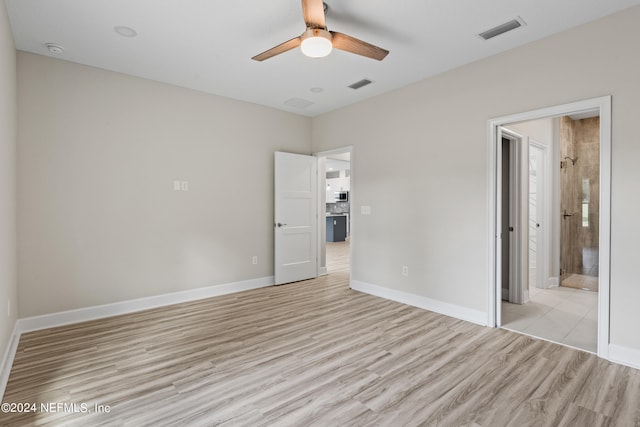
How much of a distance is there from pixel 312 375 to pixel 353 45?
2603 millimetres

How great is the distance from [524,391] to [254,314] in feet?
8.99

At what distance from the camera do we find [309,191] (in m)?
5.71

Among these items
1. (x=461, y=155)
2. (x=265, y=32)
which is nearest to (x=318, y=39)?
(x=265, y=32)

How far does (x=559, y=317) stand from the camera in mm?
3740

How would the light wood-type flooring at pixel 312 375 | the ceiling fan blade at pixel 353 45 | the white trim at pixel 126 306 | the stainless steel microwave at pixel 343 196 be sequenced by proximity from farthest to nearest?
1. the stainless steel microwave at pixel 343 196
2. the white trim at pixel 126 306
3. the ceiling fan blade at pixel 353 45
4. the light wood-type flooring at pixel 312 375

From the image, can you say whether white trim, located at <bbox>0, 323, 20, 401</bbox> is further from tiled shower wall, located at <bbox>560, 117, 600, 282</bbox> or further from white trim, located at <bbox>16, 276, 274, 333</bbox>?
tiled shower wall, located at <bbox>560, 117, 600, 282</bbox>

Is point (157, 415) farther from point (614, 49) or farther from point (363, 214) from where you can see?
point (614, 49)

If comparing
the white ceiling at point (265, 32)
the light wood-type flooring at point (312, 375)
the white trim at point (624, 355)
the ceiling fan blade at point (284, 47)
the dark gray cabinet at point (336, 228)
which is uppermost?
the white ceiling at point (265, 32)

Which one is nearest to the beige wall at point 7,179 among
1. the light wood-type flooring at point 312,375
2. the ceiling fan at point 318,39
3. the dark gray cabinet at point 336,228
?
the light wood-type flooring at point 312,375

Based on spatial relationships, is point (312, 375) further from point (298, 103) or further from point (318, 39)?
point (298, 103)

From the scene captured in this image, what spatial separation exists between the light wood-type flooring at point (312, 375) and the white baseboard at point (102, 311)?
110 mm

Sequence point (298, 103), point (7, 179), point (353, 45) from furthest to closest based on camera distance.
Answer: point (298, 103) < point (7, 179) < point (353, 45)

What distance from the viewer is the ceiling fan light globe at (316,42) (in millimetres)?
2369

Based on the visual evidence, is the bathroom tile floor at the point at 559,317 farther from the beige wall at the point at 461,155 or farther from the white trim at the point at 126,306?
the white trim at the point at 126,306
